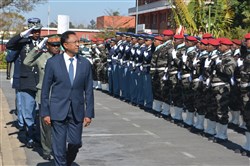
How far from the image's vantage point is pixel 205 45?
1203 cm

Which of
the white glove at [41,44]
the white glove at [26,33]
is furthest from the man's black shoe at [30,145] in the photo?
the white glove at [26,33]

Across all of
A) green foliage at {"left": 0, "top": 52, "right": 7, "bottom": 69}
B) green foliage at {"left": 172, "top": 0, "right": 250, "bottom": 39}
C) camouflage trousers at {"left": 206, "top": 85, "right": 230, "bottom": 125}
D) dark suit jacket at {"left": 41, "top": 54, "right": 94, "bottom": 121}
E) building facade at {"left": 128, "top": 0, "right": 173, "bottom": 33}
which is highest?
building facade at {"left": 128, "top": 0, "right": 173, "bottom": 33}

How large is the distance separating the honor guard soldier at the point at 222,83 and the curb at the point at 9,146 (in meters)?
3.66

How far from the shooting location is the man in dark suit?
7453 millimetres

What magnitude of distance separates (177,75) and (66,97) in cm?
630

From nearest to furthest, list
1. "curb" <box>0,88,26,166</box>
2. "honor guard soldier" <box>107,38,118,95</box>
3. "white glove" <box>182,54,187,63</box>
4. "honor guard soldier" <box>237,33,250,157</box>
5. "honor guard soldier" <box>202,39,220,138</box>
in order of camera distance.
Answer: "curb" <box>0,88,26,166</box>, "honor guard soldier" <box>237,33,250,157</box>, "honor guard soldier" <box>202,39,220,138</box>, "white glove" <box>182,54,187,63</box>, "honor guard soldier" <box>107,38,118,95</box>

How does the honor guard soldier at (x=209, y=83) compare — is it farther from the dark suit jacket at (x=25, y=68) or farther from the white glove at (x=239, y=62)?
the dark suit jacket at (x=25, y=68)

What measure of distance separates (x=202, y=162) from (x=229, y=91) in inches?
83.0

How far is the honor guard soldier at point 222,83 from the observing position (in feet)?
35.6

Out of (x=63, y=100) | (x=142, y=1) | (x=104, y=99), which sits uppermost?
(x=142, y=1)

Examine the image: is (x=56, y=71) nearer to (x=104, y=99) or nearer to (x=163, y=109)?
(x=163, y=109)

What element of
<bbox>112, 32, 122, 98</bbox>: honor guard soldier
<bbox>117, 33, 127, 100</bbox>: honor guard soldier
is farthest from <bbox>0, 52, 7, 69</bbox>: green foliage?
<bbox>117, 33, 127, 100</bbox>: honor guard soldier

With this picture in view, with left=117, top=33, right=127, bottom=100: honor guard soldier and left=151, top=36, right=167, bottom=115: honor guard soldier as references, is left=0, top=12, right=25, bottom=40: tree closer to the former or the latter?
left=117, top=33, right=127, bottom=100: honor guard soldier

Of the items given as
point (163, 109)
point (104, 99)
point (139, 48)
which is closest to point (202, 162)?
point (163, 109)
